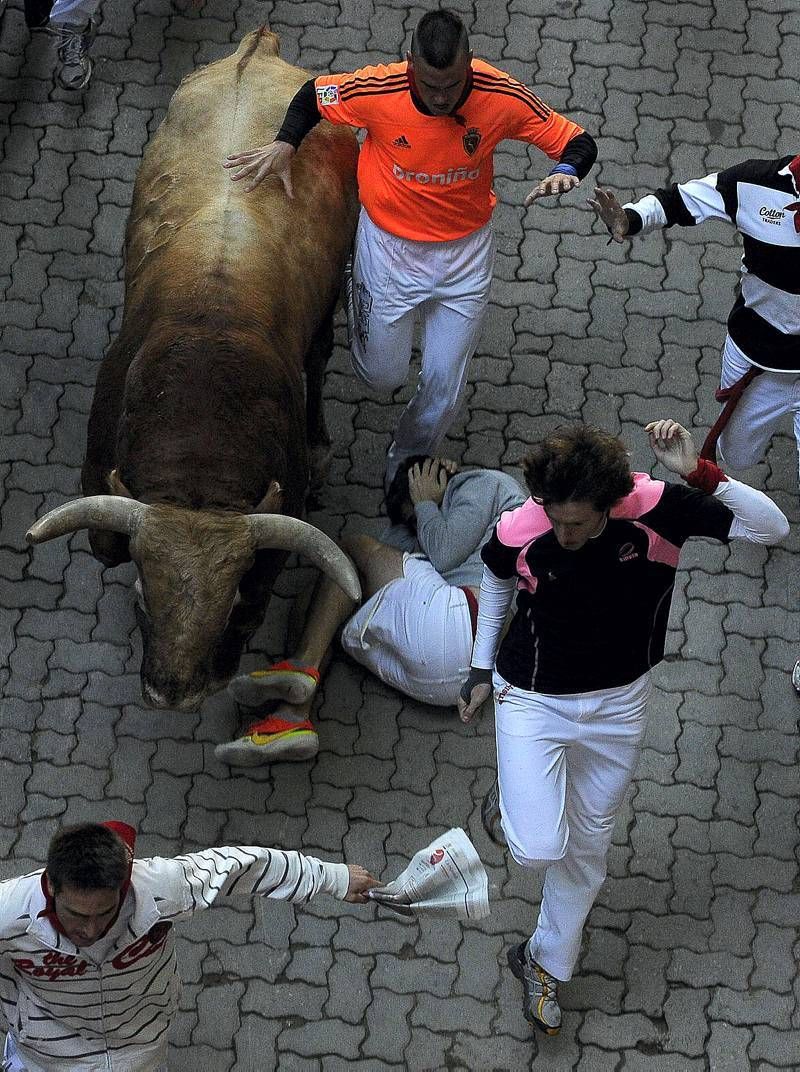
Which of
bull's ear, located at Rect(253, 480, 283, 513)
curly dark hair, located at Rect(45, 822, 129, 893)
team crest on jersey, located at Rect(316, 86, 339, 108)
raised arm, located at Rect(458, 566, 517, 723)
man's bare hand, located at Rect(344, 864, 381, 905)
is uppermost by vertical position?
team crest on jersey, located at Rect(316, 86, 339, 108)

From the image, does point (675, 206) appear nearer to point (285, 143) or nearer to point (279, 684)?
point (285, 143)

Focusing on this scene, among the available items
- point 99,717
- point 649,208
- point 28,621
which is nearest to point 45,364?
point 28,621

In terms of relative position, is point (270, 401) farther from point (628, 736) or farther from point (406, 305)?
point (628, 736)

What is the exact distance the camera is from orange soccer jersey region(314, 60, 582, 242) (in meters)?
6.57

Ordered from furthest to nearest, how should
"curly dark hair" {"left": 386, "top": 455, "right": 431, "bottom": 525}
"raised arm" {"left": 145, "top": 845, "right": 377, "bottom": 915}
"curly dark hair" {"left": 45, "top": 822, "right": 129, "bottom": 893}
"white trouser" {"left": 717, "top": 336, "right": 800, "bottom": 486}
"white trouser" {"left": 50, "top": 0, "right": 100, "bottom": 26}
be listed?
"white trouser" {"left": 50, "top": 0, "right": 100, "bottom": 26} → "curly dark hair" {"left": 386, "top": 455, "right": 431, "bottom": 525} → "white trouser" {"left": 717, "top": 336, "right": 800, "bottom": 486} → "raised arm" {"left": 145, "top": 845, "right": 377, "bottom": 915} → "curly dark hair" {"left": 45, "top": 822, "right": 129, "bottom": 893}

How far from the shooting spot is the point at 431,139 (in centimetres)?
657

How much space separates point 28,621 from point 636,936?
10.8 ft

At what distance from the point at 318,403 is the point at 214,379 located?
1483 mm

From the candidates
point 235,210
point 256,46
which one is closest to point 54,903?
point 235,210

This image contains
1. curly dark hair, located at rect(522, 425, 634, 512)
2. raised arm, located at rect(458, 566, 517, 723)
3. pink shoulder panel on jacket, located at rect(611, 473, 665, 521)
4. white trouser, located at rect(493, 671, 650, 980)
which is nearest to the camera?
curly dark hair, located at rect(522, 425, 634, 512)

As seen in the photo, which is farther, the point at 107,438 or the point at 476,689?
the point at 107,438

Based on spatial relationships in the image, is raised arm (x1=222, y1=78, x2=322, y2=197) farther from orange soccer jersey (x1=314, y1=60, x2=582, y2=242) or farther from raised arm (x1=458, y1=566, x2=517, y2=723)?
raised arm (x1=458, y1=566, x2=517, y2=723)

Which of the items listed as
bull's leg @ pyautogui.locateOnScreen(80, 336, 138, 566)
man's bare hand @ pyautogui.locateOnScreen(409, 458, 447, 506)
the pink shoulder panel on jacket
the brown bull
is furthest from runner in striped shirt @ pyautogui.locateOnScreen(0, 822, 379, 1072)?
man's bare hand @ pyautogui.locateOnScreen(409, 458, 447, 506)

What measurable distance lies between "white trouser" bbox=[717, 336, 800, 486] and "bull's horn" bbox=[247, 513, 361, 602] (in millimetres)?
2301
